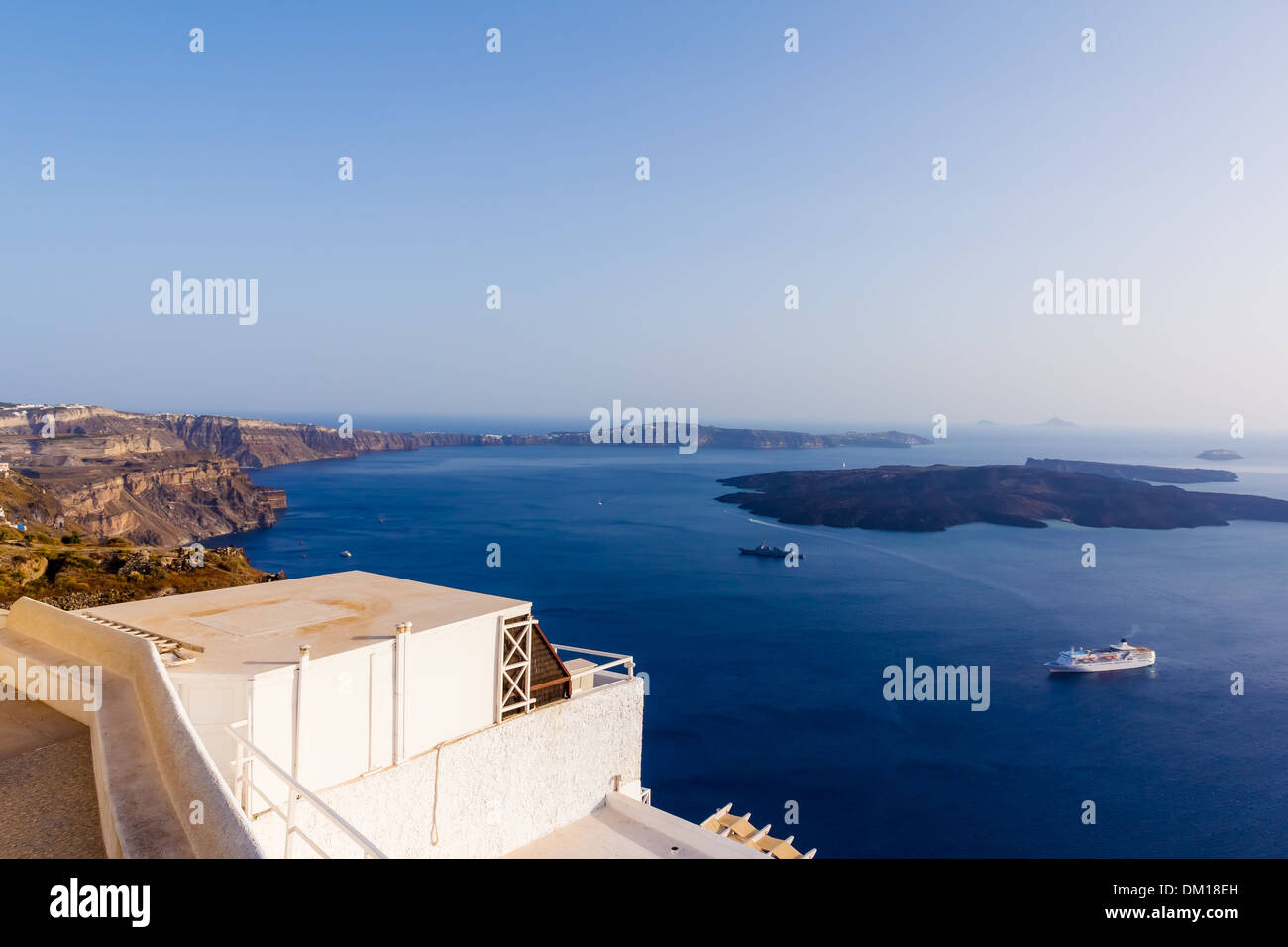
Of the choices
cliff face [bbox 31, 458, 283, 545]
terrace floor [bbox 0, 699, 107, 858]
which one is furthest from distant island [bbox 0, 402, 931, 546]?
terrace floor [bbox 0, 699, 107, 858]

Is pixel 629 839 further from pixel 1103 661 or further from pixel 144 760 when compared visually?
pixel 1103 661

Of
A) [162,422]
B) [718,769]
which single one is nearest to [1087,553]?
[718,769]

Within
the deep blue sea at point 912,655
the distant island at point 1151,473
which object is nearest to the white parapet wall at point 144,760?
the deep blue sea at point 912,655

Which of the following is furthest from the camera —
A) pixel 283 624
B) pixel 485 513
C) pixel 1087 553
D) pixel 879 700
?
pixel 485 513

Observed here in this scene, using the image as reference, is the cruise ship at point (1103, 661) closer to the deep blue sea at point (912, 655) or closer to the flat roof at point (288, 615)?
the deep blue sea at point (912, 655)

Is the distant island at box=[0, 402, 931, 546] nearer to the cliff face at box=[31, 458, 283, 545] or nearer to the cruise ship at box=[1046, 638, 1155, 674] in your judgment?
the cliff face at box=[31, 458, 283, 545]

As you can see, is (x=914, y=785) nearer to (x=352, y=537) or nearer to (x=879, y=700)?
(x=879, y=700)
